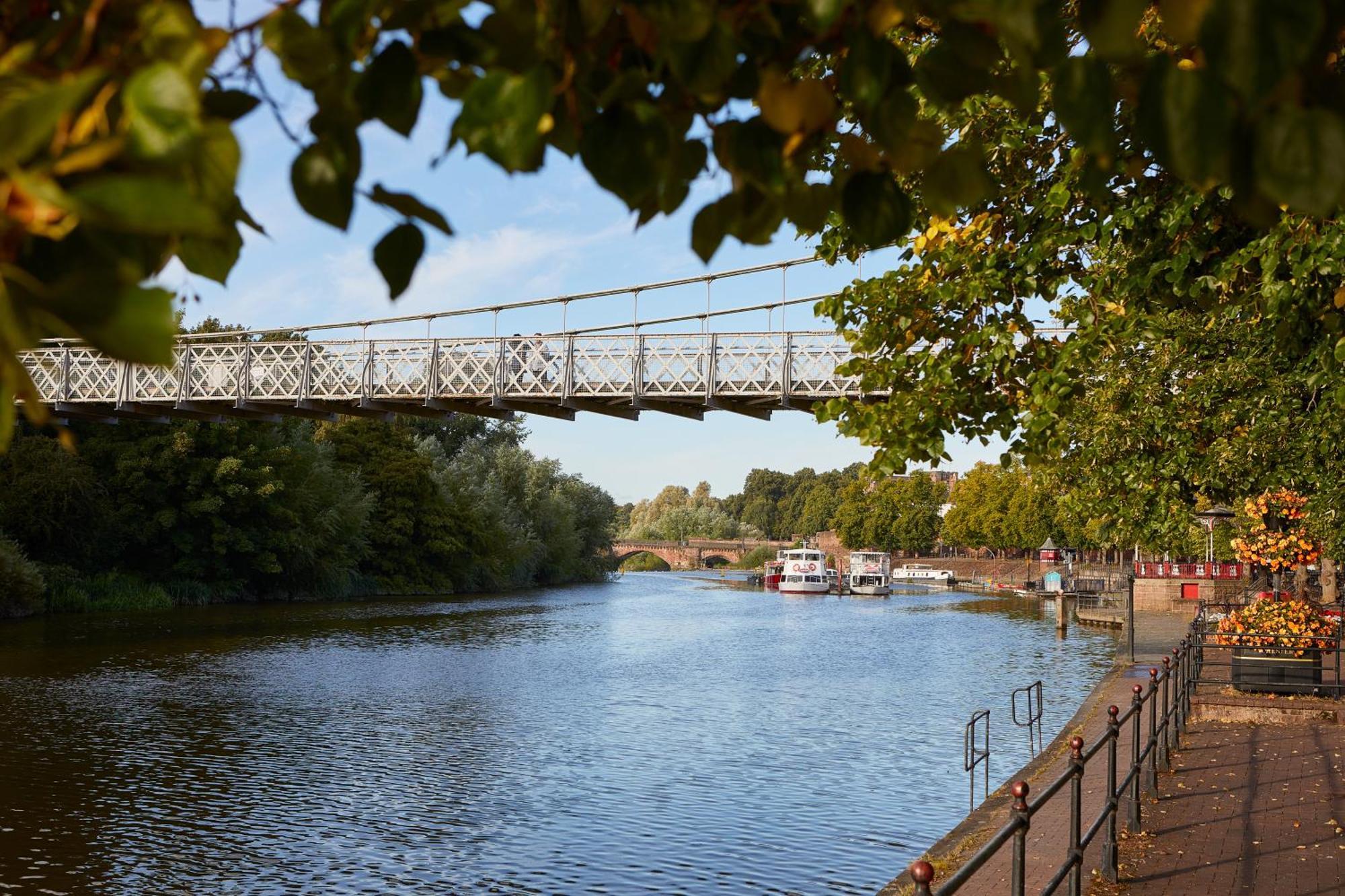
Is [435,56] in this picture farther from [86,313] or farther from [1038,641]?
[1038,641]

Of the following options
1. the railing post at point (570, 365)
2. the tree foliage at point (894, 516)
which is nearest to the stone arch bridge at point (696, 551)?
the tree foliage at point (894, 516)

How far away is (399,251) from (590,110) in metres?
0.31

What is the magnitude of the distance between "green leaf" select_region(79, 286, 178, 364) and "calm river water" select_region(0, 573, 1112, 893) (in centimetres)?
1090

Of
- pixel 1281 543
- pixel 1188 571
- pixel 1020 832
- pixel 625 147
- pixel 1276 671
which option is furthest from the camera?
pixel 1188 571

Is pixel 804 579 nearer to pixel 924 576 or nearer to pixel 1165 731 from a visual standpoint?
pixel 924 576

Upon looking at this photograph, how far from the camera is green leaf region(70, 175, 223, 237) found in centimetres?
98

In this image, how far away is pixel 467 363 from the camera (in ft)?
116

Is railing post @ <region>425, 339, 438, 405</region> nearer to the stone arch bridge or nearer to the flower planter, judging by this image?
the flower planter

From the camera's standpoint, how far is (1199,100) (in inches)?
48.0

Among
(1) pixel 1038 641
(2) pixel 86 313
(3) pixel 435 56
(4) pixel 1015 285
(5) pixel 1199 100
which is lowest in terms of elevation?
(1) pixel 1038 641

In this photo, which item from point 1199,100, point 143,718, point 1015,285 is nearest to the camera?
point 1199,100

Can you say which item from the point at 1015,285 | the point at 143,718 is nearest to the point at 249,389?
the point at 143,718

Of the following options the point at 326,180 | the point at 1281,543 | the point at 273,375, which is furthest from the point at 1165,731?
the point at 273,375

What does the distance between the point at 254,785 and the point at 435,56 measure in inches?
595
